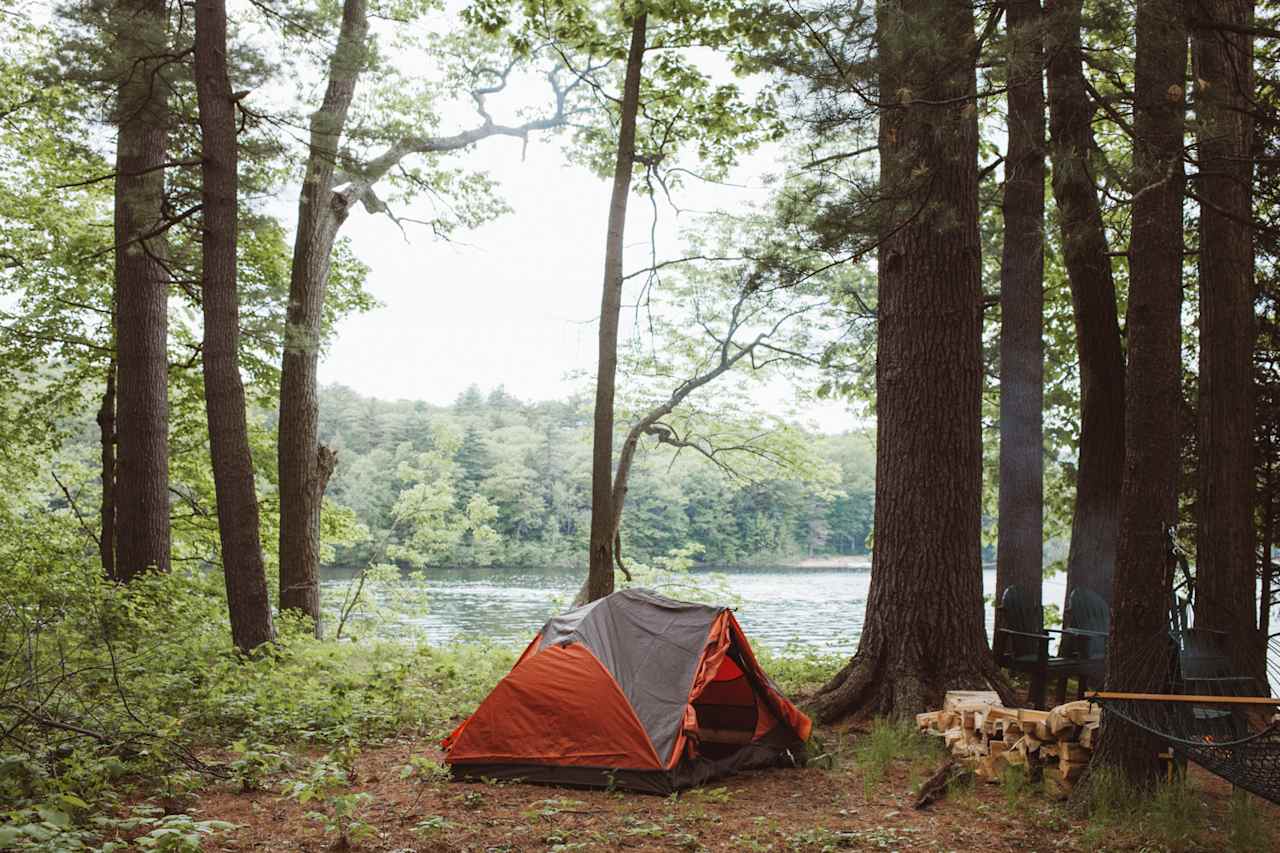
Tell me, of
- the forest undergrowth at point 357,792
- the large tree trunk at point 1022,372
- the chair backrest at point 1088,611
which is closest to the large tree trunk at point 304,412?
the forest undergrowth at point 357,792

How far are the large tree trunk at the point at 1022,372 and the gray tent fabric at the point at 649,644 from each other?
9.52ft

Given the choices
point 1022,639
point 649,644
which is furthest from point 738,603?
point 649,644

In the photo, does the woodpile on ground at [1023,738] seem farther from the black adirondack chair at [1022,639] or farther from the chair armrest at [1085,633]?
the chair armrest at [1085,633]

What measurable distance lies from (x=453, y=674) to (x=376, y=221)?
5.98m

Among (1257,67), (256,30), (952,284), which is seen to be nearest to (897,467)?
(952,284)

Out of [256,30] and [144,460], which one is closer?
[256,30]

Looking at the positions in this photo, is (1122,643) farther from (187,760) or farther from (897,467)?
(187,760)

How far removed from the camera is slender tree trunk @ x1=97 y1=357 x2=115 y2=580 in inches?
385

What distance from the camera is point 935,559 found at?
5.81m

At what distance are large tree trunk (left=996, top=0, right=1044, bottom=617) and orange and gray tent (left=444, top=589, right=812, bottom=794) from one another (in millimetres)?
2659

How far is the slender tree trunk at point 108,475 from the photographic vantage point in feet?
32.1

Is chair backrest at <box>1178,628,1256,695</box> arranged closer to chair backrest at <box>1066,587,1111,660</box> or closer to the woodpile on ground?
the woodpile on ground

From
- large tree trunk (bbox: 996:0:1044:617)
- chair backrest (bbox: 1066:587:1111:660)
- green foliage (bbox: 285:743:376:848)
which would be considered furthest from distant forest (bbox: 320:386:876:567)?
green foliage (bbox: 285:743:376:848)

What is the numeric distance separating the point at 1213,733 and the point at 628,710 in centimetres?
273
